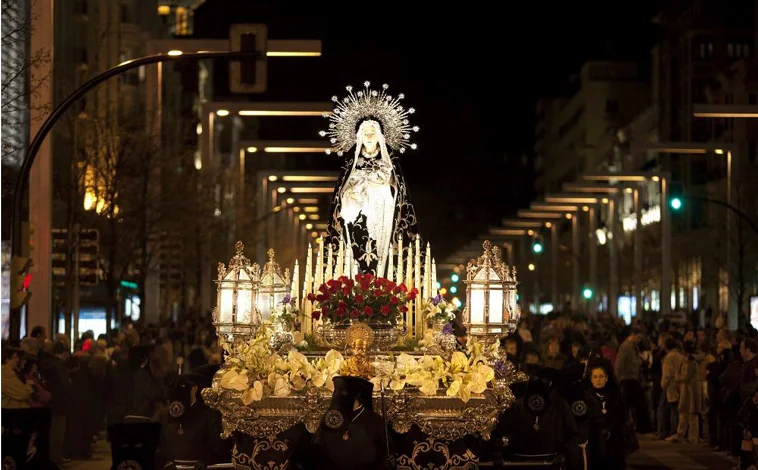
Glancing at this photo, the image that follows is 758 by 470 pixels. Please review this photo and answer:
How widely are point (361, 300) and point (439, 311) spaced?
977 millimetres

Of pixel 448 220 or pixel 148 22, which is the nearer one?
pixel 148 22

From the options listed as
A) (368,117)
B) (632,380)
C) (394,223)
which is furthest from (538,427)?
(632,380)

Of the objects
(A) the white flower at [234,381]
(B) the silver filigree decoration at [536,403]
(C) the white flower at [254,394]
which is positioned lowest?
(B) the silver filigree decoration at [536,403]

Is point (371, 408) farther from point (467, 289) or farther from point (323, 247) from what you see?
point (323, 247)

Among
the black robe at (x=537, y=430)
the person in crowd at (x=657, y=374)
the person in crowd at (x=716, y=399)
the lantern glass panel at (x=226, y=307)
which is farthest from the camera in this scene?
the person in crowd at (x=657, y=374)

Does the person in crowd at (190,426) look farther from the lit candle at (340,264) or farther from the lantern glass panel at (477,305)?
the lantern glass panel at (477,305)

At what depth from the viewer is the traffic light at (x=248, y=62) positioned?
2302 centimetres

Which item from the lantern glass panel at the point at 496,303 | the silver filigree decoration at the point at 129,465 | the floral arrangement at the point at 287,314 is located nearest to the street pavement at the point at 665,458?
the floral arrangement at the point at 287,314

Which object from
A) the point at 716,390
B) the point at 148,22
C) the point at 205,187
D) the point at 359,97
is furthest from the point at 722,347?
the point at 148,22

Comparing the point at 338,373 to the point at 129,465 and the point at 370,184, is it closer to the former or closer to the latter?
the point at 129,465

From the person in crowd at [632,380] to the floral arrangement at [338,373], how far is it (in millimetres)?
12311

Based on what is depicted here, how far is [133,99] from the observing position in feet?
264

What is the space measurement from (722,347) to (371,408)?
15973mm

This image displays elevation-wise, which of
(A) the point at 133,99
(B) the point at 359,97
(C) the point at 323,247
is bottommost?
(C) the point at 323,247
